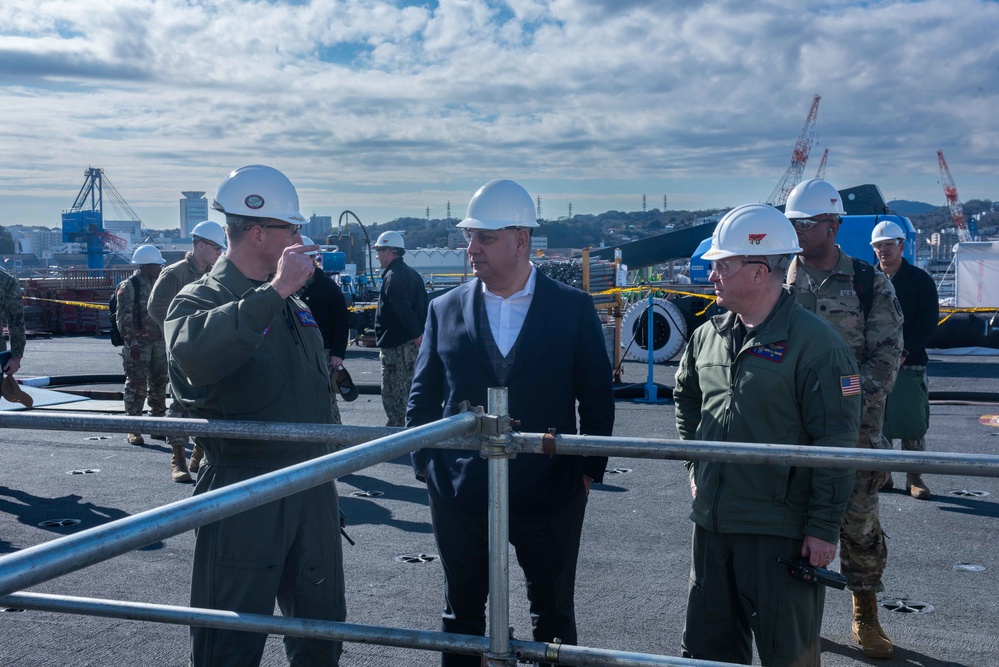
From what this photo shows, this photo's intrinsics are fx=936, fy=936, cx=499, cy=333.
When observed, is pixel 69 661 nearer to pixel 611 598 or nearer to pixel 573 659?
pixel 611 598

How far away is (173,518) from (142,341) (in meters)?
8.44

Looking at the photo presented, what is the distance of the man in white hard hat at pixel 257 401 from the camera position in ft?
9.87

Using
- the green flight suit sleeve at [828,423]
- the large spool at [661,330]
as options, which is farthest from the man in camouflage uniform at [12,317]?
the large spool at [661,330]

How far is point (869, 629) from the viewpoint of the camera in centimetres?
452

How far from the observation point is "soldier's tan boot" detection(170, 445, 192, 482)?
805 centimetres

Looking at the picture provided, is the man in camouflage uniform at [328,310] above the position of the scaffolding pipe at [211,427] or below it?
above

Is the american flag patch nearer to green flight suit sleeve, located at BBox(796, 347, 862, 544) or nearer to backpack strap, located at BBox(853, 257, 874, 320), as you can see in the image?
green flight suit sleeve, located at BBox(796, 347, 862, 544)

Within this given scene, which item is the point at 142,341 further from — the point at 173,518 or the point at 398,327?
the point at 173,518

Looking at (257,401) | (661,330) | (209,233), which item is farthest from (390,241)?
(661,330)

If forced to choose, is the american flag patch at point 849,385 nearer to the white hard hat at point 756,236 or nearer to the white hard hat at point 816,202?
the white hard hat at point 756,236

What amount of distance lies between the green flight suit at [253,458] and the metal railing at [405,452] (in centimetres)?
31

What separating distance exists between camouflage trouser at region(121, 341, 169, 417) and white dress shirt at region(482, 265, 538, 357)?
21.2 feet

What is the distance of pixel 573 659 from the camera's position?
7.66 ft

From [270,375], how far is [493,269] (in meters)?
1.01
